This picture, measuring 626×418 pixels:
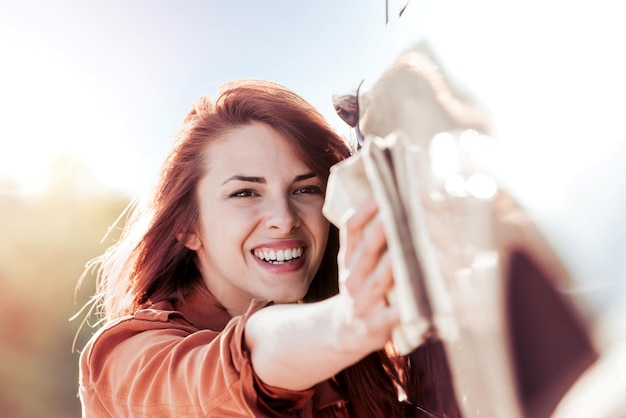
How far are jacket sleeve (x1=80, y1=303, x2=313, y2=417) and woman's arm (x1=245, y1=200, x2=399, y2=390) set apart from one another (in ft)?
0.11

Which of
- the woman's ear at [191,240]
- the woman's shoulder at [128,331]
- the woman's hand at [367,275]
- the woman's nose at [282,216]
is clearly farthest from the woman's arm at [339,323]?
the woman's ear at [191,240]

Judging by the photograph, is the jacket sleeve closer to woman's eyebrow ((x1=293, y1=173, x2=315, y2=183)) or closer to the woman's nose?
the woman's nose

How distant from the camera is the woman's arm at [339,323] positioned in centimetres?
64

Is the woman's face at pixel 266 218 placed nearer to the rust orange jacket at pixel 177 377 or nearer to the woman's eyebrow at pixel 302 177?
the woman's eyebrow at pixel 302 177

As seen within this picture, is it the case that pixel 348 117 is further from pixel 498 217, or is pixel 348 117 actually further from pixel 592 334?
pixel 592 334

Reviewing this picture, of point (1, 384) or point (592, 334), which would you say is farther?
point (1, 384)

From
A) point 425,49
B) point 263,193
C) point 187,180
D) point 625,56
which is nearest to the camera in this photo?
point 625,56

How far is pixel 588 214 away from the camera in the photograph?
0.59 metres

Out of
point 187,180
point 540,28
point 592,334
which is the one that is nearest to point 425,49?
point 540,28

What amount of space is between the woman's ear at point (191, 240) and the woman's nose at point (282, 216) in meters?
0.33

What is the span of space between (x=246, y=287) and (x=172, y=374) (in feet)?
2.00

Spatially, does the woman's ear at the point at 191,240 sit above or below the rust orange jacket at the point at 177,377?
above

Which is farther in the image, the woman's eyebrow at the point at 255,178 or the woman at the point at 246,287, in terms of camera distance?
the woman's eyebrow at the point at 255,178

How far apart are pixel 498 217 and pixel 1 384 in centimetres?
957
